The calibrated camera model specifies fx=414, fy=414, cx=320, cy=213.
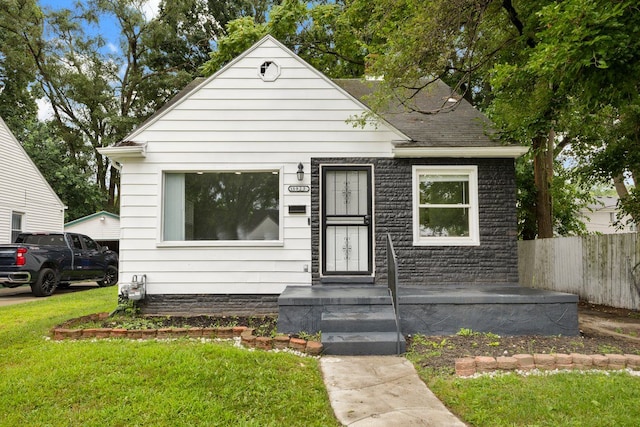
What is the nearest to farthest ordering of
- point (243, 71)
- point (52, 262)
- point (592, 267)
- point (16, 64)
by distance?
1. point (243, 71)
2. point (592, 267)
3. point (52, 262)
4. point (16, 64)

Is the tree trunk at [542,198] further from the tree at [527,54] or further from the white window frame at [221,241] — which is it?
the white window frame at [221,241]

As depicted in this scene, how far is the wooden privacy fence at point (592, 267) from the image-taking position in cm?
848

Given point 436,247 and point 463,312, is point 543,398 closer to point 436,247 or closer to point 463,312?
point 463,312

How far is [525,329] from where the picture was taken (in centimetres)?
560

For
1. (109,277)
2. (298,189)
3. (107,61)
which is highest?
(107,61)

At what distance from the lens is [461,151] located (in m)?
7.15

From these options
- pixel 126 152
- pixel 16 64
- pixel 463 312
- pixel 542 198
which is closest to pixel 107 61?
pixel 16 64

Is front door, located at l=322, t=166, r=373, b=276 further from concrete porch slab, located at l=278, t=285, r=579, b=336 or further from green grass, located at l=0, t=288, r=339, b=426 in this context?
green grass, located at l=0, t=288, r=339, b=426

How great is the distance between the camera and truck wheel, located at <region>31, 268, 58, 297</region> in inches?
431

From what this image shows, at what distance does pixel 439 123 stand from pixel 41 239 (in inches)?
455

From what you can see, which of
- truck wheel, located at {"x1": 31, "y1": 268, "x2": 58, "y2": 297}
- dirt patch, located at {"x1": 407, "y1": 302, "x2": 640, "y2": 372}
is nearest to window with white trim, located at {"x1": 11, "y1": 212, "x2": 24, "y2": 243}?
truck wheel, located at {"x1": 31, "y1": 268, "x2": 58, "y2": 297}

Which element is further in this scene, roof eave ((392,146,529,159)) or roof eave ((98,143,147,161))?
roof eave ((392,146,529,159))

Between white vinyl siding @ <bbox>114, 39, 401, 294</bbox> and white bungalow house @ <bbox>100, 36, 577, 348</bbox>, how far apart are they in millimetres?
17

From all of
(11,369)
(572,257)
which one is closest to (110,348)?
(11,369)
